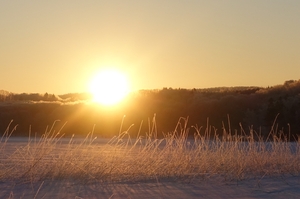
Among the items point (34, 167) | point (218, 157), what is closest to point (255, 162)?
point (218, 157)

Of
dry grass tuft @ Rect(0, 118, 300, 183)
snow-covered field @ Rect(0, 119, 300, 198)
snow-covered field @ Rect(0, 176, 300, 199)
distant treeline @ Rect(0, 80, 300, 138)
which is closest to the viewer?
snow-covered field @ Rect(0, 176, 300, 199)

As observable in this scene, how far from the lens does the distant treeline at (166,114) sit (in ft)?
118

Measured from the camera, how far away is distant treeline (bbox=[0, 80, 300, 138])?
36.1 m

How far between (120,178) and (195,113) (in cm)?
3035

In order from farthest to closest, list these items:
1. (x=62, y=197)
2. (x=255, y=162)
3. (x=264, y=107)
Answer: (x=264, y=107) → (x=255, y=162) → (x=62, y=197)

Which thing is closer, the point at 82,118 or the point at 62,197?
the point at 62,197

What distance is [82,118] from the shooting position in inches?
1711

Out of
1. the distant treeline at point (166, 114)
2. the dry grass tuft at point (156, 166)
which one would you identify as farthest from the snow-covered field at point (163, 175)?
the distant treeline at point (166, 114)

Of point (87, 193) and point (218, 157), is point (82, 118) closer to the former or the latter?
point (218, 157)

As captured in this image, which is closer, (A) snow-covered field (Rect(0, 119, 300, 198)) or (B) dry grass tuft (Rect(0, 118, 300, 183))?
(A) snow-covered field (Rect(0, 119, 300, 198))

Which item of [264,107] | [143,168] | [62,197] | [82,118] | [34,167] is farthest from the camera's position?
[82,118]

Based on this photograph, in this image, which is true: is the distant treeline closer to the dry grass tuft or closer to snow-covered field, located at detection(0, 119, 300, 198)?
the dry grass tuft

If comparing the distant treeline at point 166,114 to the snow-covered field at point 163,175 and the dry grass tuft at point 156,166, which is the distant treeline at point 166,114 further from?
the snow-covered field at point 163,175

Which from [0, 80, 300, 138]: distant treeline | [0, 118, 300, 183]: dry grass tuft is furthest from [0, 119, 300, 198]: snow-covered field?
[0, 80, 300, 138]: distant treeline
